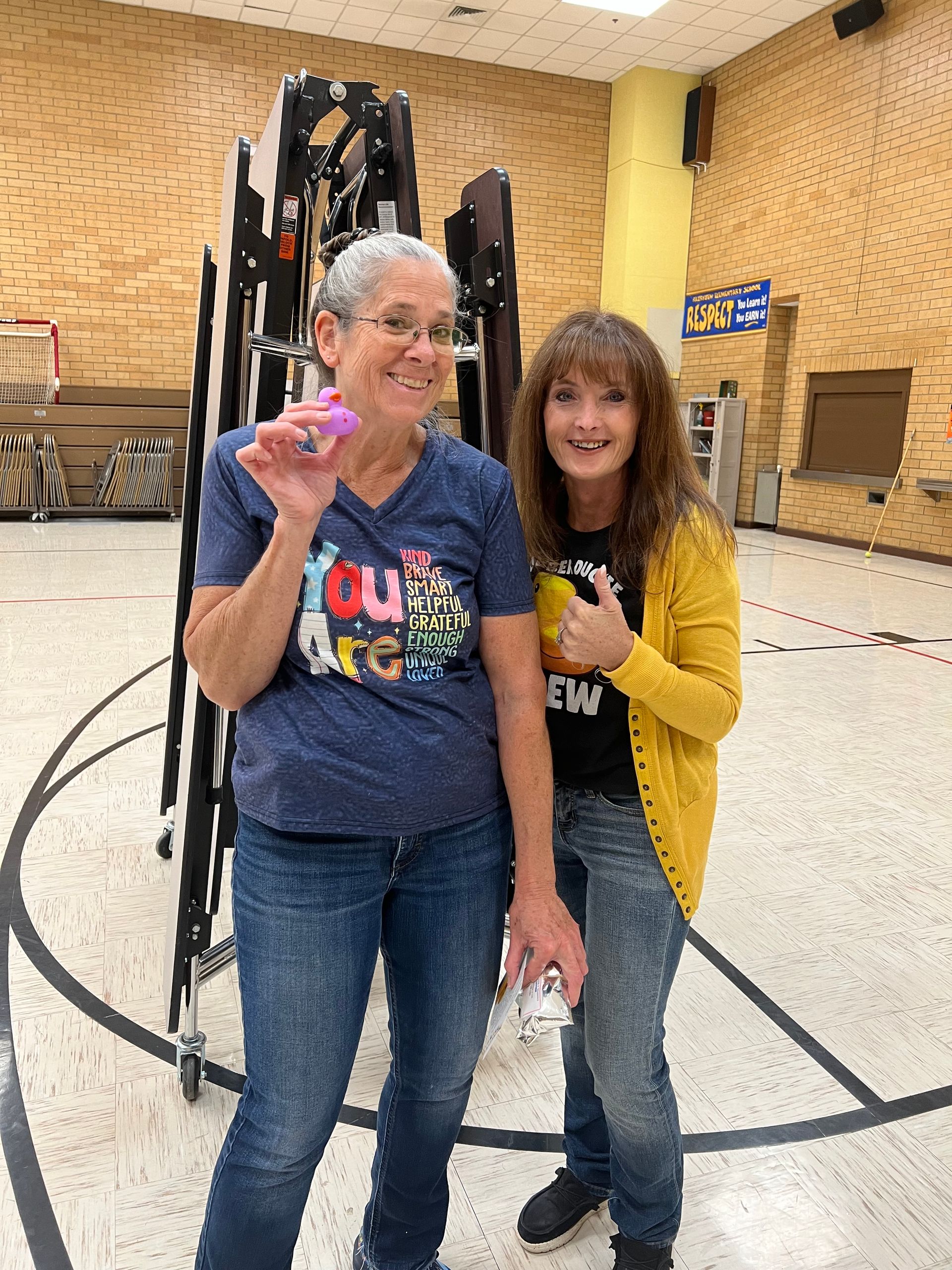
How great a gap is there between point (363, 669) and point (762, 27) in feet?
43.4

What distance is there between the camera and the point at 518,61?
12.5 metres

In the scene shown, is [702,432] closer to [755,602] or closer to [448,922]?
[755,602]

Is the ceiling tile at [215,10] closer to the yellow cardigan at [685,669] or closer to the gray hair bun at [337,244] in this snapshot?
the gray hair bun at [337,244]

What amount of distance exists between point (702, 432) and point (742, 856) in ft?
35.5

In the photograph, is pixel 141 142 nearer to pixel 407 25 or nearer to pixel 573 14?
pixel 407 25

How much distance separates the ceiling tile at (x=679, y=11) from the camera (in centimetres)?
1073

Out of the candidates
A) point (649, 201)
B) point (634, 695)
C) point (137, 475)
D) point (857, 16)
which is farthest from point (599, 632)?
point (649, 201)

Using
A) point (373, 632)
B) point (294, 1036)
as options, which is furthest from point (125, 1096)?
point (373, 632)

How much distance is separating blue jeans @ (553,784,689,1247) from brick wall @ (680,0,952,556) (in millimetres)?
9627

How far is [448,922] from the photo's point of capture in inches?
47.7

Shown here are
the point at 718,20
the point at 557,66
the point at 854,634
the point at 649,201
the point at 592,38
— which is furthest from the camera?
the point at 649,201

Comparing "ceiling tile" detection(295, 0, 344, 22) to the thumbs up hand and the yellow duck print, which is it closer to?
the yellow duck print

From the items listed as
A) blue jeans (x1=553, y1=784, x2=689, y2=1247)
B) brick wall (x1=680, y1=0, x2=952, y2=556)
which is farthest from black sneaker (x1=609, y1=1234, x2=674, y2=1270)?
brick wall (x1=680, y1=0, x2=952, y2=556)

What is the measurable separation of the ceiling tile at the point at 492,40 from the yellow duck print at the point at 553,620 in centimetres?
1254
